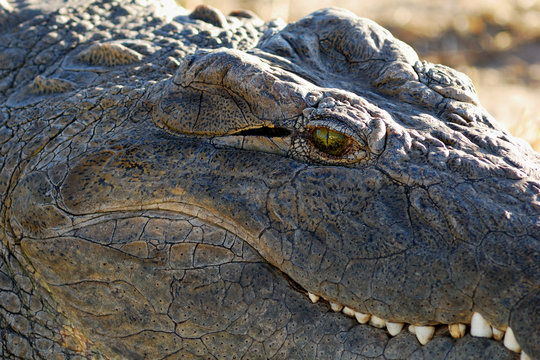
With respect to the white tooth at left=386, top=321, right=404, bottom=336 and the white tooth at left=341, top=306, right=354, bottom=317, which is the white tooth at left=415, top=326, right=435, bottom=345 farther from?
the white tooth at left=341, top=306, right=354, bottom=317

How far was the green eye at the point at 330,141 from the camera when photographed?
7.89 feet

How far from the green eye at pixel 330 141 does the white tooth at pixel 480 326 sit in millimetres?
748

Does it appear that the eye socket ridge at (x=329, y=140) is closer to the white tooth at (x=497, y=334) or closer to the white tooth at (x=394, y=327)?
the white tooth at (x=394, y=327)

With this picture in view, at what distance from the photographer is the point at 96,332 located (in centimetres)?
264

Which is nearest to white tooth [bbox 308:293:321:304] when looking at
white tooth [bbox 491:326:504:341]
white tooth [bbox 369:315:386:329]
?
white tooth [bbox 369:315:386:329]

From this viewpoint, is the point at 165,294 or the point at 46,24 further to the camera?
the point at 46,24

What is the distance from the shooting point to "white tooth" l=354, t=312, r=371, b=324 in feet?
7.59

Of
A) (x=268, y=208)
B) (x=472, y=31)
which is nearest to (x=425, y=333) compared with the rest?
(x=268, y=208)

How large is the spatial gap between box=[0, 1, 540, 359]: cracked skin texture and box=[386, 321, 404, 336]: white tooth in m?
0.02

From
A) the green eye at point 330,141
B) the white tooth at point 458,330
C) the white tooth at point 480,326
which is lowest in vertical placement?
the white tooth at point 458,330

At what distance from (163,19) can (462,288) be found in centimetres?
214

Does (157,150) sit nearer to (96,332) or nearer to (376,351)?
(96,332)

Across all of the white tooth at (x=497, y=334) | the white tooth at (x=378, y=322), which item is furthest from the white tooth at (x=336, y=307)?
the white tooth at (x=497, y=334)

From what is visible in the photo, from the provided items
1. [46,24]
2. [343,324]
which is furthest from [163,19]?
[343,324]
